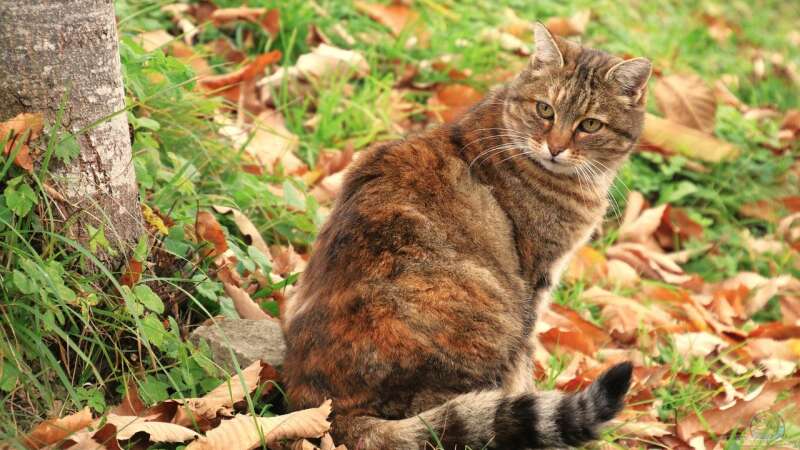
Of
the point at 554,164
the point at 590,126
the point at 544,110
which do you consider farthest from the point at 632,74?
the point at 554,164

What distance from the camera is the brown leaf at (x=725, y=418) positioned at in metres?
3.38

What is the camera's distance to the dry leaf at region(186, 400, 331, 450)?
2.58m

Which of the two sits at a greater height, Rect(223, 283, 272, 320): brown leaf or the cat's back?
the cat's back

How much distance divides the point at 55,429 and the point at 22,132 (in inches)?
31.3

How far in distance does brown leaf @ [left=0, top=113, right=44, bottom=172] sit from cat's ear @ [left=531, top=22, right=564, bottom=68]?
6.09 ft

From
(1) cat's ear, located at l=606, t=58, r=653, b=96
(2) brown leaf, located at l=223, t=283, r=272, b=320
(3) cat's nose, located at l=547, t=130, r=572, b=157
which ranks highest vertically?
(1) cat's ear, located at l=606, t=58, r=653, b=96

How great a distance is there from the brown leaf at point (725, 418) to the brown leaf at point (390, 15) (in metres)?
2.80

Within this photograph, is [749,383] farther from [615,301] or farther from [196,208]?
[196,208]

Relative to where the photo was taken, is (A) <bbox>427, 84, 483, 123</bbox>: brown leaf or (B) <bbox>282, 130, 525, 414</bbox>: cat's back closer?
(B) <bbox>282, 130, 525, 414</bbox>: cat's back

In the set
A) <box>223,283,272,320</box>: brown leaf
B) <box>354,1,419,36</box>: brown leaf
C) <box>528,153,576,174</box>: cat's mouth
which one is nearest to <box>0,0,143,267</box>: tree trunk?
<box>223,283,272,320</box>: brown leaf

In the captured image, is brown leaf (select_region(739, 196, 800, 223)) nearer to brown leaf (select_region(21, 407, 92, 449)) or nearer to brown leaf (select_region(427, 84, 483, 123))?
brown leaf (select_region(427, 84, 483, 123))

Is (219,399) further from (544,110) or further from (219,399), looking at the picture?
(544,110)

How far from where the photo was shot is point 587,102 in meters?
3.52

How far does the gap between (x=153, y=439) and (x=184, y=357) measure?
12.7 inches
